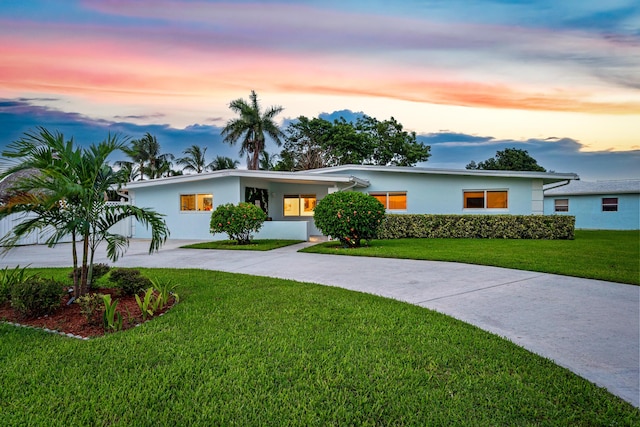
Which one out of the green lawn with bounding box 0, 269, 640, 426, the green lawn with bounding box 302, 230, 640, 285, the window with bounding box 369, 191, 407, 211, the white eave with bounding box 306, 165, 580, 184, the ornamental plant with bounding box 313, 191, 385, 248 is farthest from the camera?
the window with bounding box 369, 191, 407, 211

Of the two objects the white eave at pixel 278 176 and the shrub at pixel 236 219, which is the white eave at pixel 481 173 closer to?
the white eave at pixel 278 176

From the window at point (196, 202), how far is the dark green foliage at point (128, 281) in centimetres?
1038

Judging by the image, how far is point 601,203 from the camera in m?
22.5

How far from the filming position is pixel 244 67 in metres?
12.0

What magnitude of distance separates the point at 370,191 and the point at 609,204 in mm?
16580

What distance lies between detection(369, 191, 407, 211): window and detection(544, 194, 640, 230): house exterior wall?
46.5 ft

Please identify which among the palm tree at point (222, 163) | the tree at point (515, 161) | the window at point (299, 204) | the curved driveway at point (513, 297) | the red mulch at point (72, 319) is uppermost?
the tree at point (515, 161)

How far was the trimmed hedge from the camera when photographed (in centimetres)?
1409

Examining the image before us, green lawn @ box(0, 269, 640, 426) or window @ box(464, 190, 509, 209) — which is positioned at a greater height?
window @ box(464, 190, 509, 209)

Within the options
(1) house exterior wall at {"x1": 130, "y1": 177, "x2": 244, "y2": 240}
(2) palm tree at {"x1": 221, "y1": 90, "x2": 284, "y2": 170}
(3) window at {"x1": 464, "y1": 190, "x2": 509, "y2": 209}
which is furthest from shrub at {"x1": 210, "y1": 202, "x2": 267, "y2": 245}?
(2) palm tree at {"x1": 221, "y1": 90, "x2": 284, "y2": 170}

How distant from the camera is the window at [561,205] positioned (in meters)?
23.7

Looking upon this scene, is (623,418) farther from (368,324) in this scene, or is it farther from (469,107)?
(469,107)

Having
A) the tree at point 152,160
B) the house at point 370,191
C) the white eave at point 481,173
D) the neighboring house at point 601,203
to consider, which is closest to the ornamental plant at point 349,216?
the house at point 370,191

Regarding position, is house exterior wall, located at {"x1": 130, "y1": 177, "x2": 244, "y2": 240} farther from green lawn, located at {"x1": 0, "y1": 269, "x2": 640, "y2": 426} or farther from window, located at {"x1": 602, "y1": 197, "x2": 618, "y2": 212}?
window, located at {"x1": 602, "y1": 197, "x2": 618, "y2": 212}
